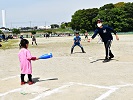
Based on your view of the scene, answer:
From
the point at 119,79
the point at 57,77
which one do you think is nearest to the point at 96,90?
the point at 119,79

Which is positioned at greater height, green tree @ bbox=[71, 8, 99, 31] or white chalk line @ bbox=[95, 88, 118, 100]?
green tree @ bbox=[71, 8, 99, 31]

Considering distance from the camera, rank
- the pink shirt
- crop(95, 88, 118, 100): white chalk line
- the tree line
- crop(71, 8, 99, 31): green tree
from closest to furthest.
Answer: crop(95, 88, 118, 100): white chalk line
the pink shirt
the tree line
crop(71, 8, 99, 31): green tree

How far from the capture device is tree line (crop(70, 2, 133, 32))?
93.7 metres

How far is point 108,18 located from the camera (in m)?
95.9

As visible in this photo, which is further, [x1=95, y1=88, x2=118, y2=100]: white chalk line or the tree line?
the tree line

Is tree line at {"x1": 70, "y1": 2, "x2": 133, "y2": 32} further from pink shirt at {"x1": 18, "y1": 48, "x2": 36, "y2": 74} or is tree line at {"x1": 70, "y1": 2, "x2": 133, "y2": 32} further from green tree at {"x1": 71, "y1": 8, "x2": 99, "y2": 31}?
pink shirt at {"x1": 18, "y1": 48, "x2": 36, "y2": 74}

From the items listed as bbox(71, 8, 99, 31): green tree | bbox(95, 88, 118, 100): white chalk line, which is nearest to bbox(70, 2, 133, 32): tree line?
bbox(71, 8, 99, 31): green tree

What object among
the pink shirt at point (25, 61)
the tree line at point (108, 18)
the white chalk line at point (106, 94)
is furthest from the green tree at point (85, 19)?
the white chalk line at point (106, 94)

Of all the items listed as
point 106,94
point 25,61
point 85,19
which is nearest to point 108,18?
point 85,19

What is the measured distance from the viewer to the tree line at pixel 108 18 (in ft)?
307

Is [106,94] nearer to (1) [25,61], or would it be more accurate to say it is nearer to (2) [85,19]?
(1) [25,61]

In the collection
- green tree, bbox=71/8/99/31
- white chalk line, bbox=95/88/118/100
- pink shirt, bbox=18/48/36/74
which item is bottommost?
white chalk line, bbox=95/88/118/100

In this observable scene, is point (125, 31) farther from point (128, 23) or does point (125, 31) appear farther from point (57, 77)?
point (57, 77)

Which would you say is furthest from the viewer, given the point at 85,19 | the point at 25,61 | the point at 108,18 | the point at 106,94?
the point at 85,19
